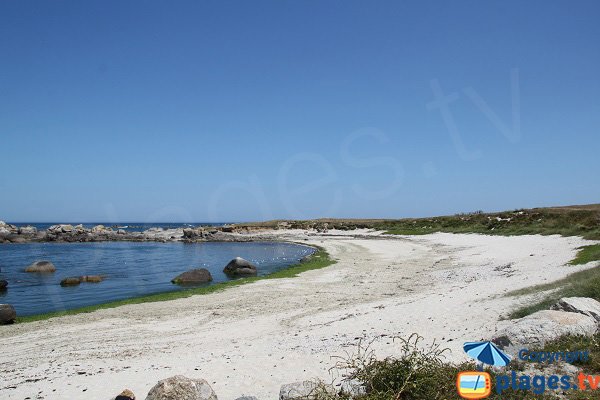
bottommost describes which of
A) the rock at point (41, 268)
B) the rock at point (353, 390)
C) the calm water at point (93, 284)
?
the calm water at point (93, 284)

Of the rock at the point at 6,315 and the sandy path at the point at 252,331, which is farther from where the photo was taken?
the rock at the point at 6,315

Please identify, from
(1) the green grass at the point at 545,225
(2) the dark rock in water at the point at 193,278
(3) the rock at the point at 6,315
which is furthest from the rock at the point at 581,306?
(1) the green grass at the point at 545,225

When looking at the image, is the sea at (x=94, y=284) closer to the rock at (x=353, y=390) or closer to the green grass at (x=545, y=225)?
the rock at (x=353, y=390)

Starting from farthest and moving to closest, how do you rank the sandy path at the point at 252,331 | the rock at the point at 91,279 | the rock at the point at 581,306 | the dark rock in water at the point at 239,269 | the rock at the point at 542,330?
the dark rock in water at the point at 239,269 < the rock at the point at 91,279 < the sandy path at the point at 252,331 < the rock at the point at 581,306 < the rock at the point at 542,330

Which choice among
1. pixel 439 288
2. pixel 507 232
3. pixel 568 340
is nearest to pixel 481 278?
pixel 439 288

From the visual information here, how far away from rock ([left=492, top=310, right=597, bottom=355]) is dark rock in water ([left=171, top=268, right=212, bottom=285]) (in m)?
24.7

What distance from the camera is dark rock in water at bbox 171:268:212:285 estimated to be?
30.0 m

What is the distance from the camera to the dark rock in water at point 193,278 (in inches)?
1179

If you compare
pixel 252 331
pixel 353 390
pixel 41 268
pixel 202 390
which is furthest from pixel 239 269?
pixel 353 390

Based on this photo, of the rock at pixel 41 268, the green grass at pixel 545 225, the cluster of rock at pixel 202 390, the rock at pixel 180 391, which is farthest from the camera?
the green grass at pixel 545 225

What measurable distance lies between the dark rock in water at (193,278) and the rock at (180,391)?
23.3m

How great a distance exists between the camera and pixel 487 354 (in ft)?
19.9

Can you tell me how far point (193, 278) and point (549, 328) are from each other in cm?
2571

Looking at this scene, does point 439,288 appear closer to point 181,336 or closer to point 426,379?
point 181,336
